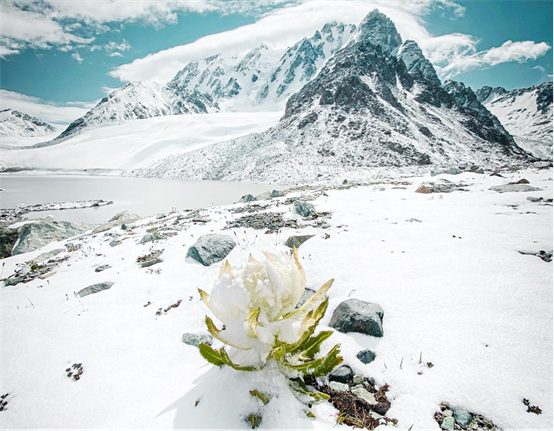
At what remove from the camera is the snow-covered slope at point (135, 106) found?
428ft

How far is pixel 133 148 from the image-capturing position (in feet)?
256

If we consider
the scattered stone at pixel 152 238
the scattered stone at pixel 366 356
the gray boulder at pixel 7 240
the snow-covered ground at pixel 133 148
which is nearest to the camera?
the scattered stone at pixel 366 356

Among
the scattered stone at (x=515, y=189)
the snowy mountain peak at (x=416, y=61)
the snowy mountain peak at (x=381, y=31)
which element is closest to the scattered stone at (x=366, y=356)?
the scattered stone at (x=515, y=189)

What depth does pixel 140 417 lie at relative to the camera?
78.2 inches

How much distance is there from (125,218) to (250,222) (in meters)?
8.66

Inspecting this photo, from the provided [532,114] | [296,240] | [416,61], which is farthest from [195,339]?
[532,114]

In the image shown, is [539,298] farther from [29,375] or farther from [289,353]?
[29,375]

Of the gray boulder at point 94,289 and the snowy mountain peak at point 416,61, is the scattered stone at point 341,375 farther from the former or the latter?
the snowy mountain peak at point 416,61

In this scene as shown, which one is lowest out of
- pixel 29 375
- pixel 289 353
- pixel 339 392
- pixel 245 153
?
pixel 245 153

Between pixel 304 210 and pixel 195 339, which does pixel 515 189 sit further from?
pixel 195 339

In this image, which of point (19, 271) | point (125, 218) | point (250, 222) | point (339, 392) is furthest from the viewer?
point (125, 218)

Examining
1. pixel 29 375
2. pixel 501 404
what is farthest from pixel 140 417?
pixel 501 404

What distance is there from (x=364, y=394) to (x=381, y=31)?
465 ft

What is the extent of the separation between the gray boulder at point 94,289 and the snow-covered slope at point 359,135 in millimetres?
27732
